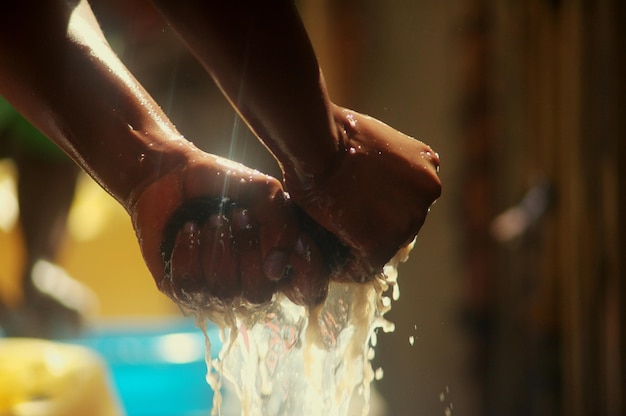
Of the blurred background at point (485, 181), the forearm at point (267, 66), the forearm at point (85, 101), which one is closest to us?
the forearm at point (267, 66)

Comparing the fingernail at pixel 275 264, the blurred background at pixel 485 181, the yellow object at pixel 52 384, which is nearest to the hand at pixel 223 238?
the fingernail at pixel 275 264

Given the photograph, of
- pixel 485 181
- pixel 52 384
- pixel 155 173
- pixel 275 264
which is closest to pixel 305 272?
pixel 275 264

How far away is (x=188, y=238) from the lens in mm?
608

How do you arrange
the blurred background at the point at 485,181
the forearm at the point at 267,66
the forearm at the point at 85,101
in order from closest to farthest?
the forearm at the point at 267,66
the forearm at the point at 85,101
the blurred background at the point at 485,181

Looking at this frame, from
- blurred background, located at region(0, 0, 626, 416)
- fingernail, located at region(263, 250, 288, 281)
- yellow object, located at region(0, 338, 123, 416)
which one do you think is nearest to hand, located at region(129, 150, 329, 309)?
fingernail, located at region(263, 250, 288, 281)

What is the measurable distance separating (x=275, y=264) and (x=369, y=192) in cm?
Answer: 9

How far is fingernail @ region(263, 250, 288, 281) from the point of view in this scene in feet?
1.99

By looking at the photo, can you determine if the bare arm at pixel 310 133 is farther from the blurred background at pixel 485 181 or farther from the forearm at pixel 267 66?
the blurred background at pixel 485 181

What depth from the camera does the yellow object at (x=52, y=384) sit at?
1335mm

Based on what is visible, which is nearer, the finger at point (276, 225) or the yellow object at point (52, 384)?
the finger at point (276, 225)

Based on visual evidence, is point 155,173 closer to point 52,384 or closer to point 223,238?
point 223,238

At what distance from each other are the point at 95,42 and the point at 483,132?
6.59 feet

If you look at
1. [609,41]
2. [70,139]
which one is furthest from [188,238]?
[609,41]

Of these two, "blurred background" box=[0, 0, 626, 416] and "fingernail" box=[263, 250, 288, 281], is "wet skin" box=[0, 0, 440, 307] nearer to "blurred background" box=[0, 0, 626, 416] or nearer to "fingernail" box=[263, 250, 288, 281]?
"fingernail" box=[263, 250, 288, 281]
